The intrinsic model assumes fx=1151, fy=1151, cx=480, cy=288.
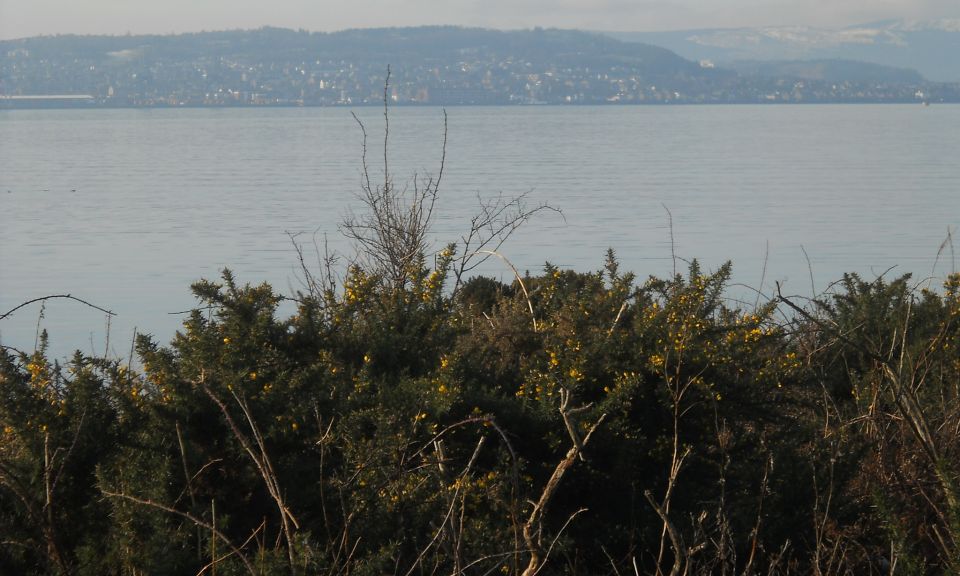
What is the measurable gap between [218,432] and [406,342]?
1.10 m

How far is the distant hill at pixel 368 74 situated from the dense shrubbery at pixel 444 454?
107320 mm

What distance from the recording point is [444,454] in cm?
402

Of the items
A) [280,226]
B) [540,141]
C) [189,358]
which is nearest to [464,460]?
[189,358]

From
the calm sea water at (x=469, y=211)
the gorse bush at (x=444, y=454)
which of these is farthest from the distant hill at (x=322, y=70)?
the gorse bush at (x=444, y=454)

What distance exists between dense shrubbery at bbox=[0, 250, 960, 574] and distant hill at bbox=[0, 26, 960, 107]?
10732cm

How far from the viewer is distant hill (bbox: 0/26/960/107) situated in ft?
437

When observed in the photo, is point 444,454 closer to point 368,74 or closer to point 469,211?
point 469,211

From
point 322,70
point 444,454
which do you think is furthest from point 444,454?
point 322,70

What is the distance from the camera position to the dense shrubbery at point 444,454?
3.88m

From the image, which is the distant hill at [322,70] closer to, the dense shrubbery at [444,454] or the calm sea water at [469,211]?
the calm sea water at [469,211]

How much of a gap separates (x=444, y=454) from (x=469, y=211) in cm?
2407

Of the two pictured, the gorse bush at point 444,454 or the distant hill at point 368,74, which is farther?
the distant hill at point 368,74

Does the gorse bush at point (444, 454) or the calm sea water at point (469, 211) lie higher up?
the gorse bush at point (444, 454)

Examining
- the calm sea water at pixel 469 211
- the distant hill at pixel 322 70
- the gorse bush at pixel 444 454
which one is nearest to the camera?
the gorse bush at pixel 444 454
